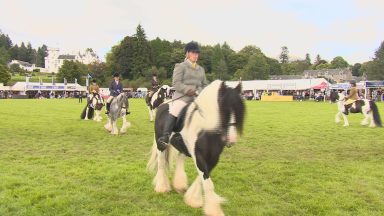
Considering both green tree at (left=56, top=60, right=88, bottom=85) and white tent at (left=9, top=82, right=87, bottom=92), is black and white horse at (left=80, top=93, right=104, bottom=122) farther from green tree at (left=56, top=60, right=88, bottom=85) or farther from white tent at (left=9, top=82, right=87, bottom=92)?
green tree at (left=56, top=60, right=88, bottom=85)

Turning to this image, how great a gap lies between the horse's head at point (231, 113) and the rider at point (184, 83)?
1.25 meters

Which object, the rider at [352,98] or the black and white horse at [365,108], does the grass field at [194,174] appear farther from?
the rider at [352,98]

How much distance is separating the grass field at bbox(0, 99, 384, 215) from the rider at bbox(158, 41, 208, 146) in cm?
135

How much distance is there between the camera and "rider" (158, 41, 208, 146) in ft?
23.1

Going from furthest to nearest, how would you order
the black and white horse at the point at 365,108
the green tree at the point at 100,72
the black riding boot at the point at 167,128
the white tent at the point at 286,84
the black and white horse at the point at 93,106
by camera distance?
1. the green tree at the point at 100,72
2. the white tent at the point at 286,84
3. the black and white horse at the point at 93,106
4. the black and white horse at the point at 365,108
5. the black riding boot at the point at 167,128

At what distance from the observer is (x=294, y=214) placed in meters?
6.16

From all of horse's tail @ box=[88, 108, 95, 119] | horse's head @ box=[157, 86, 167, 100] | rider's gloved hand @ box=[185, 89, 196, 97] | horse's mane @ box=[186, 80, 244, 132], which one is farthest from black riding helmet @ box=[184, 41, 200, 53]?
horse's tail @ box=[88, 108, 95, 119]

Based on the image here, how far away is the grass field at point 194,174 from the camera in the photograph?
645cm

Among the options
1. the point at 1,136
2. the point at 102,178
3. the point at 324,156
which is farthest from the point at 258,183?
the point at 1,136

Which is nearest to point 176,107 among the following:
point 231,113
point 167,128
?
point 167,128

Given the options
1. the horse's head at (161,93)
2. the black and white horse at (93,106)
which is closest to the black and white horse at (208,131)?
the horse's head at (161,93)

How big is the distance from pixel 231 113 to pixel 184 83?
5.55 feet

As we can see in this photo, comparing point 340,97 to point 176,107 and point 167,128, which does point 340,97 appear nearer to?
point 176,107

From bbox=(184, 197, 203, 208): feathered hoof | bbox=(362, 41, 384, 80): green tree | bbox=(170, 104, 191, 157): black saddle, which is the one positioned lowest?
bbox=(184, 197, 203, 208): feathered hoof
